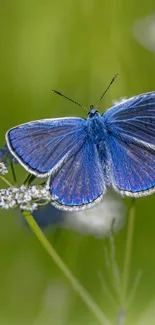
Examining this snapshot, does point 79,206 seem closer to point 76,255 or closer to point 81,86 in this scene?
point 76,255

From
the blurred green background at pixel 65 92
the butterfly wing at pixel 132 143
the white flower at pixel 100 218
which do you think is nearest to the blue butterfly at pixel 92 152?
the butterfly wing at pixel 132 143

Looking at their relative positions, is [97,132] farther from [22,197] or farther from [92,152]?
[22,197]

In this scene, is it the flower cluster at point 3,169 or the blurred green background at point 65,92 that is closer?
Result: the flower cluster at point 3,169

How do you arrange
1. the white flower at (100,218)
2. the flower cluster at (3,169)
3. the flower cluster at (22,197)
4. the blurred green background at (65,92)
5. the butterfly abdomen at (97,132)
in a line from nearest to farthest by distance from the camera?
the flower cluster at (22,197) < the flower cluster at (3,169) < the butterfly abdomen at (97,132) < the blurred green background at (65,92) < the white flower at (100,218)

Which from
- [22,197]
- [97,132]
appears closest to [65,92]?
[97,132]

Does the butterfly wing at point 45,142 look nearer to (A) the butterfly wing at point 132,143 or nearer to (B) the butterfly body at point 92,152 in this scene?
(B) the butterfly body at point 92,152

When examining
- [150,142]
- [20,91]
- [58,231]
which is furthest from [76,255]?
[20,91]
